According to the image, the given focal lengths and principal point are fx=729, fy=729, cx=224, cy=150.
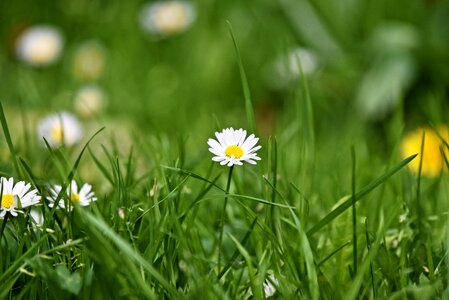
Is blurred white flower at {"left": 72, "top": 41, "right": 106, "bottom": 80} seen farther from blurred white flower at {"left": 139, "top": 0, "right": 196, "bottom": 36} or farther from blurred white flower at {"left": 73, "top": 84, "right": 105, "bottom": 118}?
blurred white flower at {"left": 139, "top": 0, "right": 196, "bottom": 36}

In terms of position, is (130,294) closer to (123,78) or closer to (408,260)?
(408,260)

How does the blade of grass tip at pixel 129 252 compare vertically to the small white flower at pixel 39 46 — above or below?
below

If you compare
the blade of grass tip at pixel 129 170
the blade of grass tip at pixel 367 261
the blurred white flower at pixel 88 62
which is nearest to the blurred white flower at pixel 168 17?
the blurred white flower at pixel 88 62

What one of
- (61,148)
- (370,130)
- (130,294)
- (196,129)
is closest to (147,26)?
(196,129)

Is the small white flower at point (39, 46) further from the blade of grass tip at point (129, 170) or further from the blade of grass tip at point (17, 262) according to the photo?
the blade of grass tip at point (17, 262)

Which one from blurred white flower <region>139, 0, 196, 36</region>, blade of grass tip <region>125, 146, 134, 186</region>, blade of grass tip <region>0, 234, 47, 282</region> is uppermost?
blurred white flower <region>139, 0, 196, 36</region>

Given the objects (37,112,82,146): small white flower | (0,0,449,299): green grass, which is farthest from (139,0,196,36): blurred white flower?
(37,112,82,146): small white flower
